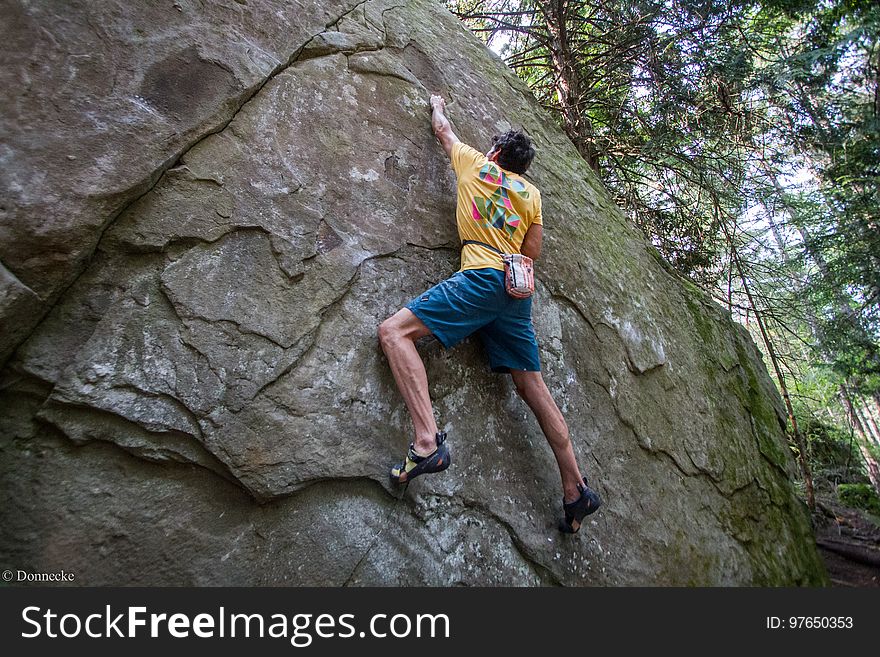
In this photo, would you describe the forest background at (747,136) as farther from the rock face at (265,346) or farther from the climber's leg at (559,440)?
the climber's leg at (559,440)

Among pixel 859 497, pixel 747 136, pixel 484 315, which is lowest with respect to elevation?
pixel 484 315

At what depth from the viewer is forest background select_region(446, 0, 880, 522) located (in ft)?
14.0

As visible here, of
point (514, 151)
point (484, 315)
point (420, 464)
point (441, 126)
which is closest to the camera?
point (420, 464)

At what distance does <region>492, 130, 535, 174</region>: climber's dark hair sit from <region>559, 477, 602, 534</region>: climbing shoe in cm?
197

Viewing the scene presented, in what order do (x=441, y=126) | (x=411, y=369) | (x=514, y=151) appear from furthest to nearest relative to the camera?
(x=441, y=126) < (x=514, y=151) < (x=411, y=369)

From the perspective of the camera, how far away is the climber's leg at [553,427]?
2.80 meters

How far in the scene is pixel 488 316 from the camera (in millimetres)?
2691

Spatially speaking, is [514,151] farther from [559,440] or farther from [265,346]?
[265,346]

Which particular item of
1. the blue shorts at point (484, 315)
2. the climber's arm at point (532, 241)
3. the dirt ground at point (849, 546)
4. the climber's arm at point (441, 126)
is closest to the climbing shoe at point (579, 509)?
the blue shorts at point (484, 315)

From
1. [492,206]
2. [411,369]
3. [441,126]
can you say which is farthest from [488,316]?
[441,126]

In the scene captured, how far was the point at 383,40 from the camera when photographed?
3561 millimetres

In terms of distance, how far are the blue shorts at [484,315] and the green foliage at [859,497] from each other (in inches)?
267

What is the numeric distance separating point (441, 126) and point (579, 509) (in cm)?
260

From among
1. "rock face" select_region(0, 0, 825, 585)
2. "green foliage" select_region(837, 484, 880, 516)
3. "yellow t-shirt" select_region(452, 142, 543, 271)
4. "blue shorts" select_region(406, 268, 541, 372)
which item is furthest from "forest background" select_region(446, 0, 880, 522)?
"blue shorts" select_region(406, 268, 541, 372)
